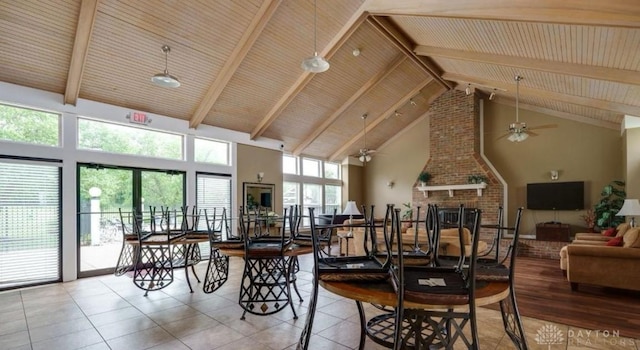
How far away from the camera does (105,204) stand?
19.3 ft

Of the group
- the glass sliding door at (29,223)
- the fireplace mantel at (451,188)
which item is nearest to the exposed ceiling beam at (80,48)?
the glass sliding door at (29,223)

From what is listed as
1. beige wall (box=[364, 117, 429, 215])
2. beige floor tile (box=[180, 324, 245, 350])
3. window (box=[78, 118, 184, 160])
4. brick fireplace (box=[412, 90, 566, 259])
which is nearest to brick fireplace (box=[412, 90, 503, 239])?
brick fireplace (box=[412, 90, 566, 259])

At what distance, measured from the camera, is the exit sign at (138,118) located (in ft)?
20.2

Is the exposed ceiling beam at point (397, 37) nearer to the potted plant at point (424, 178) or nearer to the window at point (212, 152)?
the potted plant at point (424, 178)

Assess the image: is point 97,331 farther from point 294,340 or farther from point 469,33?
point 469,33

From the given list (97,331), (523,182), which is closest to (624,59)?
(523,182)

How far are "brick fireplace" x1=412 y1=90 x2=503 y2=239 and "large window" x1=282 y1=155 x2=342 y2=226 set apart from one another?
310 cm

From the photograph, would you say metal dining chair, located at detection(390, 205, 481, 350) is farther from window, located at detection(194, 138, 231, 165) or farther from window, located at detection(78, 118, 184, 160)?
window, located at detection(194, 138, 231, 165)

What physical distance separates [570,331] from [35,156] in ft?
24.8

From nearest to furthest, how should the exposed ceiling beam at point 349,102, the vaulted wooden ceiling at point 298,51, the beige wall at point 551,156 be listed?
the vaulted wooden ceiling at point 298,51
the exposed ceiling beam at point 349,102
the beige wall at point 551,156

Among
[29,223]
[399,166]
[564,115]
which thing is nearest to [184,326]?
[29,223]

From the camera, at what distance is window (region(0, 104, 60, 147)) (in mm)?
4902

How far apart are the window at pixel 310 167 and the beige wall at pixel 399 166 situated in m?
2.27

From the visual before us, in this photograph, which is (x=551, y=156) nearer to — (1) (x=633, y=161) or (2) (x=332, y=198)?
(1) (x=633, y=161)
